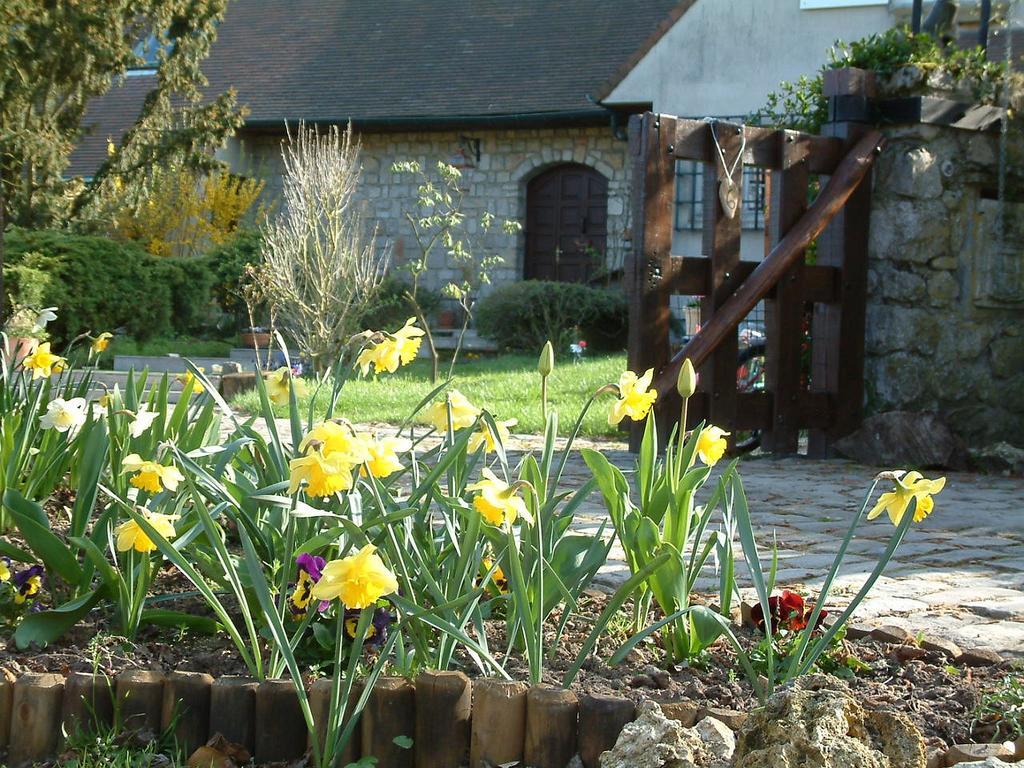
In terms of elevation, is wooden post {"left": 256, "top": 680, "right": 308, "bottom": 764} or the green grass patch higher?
the green grass patch

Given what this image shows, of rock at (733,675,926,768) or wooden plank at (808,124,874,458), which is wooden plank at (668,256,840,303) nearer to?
wooden plank at (808,124,874,458)

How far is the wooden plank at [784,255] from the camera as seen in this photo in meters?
6.55

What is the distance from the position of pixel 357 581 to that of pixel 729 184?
5058 mm

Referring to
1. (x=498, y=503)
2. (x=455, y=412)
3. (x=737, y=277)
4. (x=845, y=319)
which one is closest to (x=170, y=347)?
(x=737, y=277)

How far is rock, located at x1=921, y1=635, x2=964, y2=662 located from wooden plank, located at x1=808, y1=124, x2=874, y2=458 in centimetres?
444

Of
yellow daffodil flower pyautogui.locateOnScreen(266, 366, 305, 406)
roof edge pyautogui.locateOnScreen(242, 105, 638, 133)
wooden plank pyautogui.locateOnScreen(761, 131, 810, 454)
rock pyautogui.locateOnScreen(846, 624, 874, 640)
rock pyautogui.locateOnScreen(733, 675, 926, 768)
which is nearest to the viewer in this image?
rock pyautogui.locateOnScreen(733, 675, 926, 768)

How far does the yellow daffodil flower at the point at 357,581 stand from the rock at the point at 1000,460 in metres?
5.57

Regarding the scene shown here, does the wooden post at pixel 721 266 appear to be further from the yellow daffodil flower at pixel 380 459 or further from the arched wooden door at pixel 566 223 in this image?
the arched wooden door at pixel 566 223

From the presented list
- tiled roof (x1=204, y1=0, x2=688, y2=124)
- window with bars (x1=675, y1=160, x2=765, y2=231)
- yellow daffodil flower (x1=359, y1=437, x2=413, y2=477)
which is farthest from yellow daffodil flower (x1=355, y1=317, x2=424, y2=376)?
tiled roof (x1=204, y1=0, x2=688, y2=124)

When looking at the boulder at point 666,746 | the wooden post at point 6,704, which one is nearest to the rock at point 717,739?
the boulder at point 666,746

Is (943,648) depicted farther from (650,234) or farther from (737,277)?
(737,277)

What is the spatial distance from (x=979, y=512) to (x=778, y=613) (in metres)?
2.98

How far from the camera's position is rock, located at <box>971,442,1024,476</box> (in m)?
6.73

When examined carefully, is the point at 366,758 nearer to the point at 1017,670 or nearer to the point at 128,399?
the point at 1017,670
